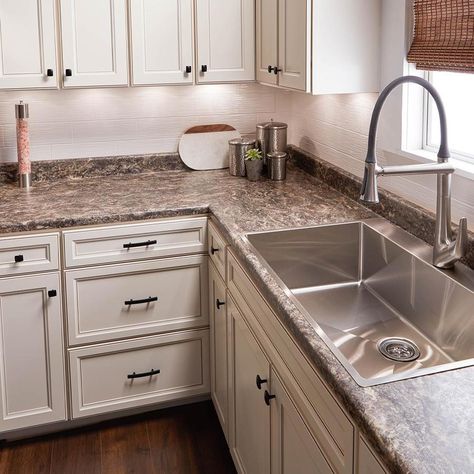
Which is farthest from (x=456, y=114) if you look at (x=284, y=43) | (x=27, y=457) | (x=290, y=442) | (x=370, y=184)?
(x=27, y=457)

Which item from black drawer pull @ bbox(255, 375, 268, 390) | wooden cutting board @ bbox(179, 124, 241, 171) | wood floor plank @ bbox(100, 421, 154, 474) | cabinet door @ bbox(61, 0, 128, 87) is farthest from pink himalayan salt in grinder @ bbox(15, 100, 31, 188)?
black drawer pull @ bbox(255, 375, 268, 390)

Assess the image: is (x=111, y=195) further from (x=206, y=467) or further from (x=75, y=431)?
(x=206, y=467)

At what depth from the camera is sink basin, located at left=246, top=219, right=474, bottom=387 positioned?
1667mm

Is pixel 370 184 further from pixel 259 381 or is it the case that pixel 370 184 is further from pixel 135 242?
pixel 135 242

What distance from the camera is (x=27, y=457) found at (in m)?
2.53

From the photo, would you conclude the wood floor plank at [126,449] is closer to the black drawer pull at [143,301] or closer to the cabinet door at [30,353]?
the cabinet door at [30,353]

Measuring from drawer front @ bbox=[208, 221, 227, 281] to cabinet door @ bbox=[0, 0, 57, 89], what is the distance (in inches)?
36.7

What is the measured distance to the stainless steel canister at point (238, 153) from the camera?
298 centimetres

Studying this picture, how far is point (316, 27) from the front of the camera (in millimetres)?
2266

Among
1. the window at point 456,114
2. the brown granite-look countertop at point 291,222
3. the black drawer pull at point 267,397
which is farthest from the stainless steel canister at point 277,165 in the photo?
the black drawer pull at point 267,397

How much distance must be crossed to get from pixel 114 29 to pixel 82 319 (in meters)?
1.21

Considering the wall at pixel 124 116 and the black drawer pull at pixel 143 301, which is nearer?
the black drawer pull at pixel 143 301

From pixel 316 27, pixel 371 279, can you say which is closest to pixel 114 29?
pixel 316 27

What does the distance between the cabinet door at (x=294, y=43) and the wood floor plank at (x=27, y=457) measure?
1752mm
